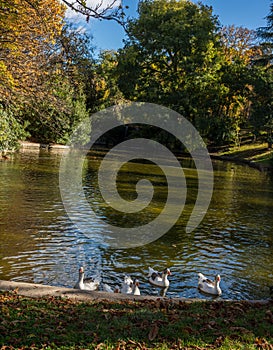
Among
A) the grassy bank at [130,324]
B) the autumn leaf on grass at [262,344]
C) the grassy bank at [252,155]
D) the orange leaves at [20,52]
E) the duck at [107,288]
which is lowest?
the duck at [107,288]

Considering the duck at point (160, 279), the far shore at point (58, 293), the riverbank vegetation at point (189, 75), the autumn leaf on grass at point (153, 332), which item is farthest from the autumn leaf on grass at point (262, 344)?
the riverbank vegetation at point (189, 75)

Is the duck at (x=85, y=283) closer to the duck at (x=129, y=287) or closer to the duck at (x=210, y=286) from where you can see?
the duck at (x=129, y=287)

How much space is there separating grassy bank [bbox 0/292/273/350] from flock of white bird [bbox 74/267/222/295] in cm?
155

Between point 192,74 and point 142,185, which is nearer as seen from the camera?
point 142,185

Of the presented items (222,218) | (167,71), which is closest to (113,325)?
(222,218)

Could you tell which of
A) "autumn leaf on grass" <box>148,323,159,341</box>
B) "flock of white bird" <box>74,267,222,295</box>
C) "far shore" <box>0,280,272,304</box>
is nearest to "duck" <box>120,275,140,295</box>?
"flock of white bird" <box>74,267,222,295</box>

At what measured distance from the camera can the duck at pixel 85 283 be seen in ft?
24.9

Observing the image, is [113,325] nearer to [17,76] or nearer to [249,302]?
Answer: [249,302]

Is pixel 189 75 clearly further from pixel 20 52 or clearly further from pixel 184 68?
pixel 20 52

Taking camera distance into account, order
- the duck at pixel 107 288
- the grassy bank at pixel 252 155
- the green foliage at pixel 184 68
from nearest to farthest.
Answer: the duck at pixel 107 288 < the grassy bank at pixel 252 155 < the green foliage at pixel 184 68

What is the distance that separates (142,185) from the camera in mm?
21078

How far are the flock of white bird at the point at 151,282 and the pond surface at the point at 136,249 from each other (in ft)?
0.51

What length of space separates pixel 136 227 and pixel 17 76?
584 cm

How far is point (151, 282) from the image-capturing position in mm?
8203
